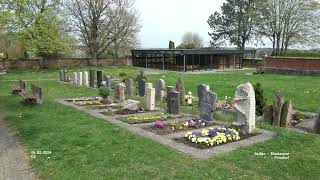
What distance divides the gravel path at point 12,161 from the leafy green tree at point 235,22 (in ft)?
148

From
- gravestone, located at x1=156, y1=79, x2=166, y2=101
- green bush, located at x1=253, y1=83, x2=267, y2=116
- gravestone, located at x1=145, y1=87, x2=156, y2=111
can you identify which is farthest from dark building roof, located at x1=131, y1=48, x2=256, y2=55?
green bush, located at x1=253, y1=83, x2=267, y2=116

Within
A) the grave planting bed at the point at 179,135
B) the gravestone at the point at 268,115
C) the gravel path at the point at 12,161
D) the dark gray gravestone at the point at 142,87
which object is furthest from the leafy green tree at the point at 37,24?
the gravestone at the point at 268,115

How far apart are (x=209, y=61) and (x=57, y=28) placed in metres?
19.0

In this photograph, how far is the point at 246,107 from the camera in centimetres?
929

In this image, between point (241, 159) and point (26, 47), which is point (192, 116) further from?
point (26, 47)

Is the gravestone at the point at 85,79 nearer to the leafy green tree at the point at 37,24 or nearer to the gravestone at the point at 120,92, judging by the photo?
the gravestone at the point at 120,92

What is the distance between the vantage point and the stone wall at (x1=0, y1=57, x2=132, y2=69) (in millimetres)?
42194

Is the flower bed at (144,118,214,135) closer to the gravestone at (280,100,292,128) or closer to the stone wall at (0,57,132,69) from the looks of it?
the gravestone at (280,100,292,128)

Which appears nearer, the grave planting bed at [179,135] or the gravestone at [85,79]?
the grave planting bed at [179,135]

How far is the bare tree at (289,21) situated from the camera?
153 feet

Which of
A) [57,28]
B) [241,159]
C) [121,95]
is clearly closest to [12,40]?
[57,28]

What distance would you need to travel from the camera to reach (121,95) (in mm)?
16109

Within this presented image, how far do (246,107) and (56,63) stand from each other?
39.7 meters

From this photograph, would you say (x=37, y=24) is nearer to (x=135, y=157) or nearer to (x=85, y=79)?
(x=85, y=79)
